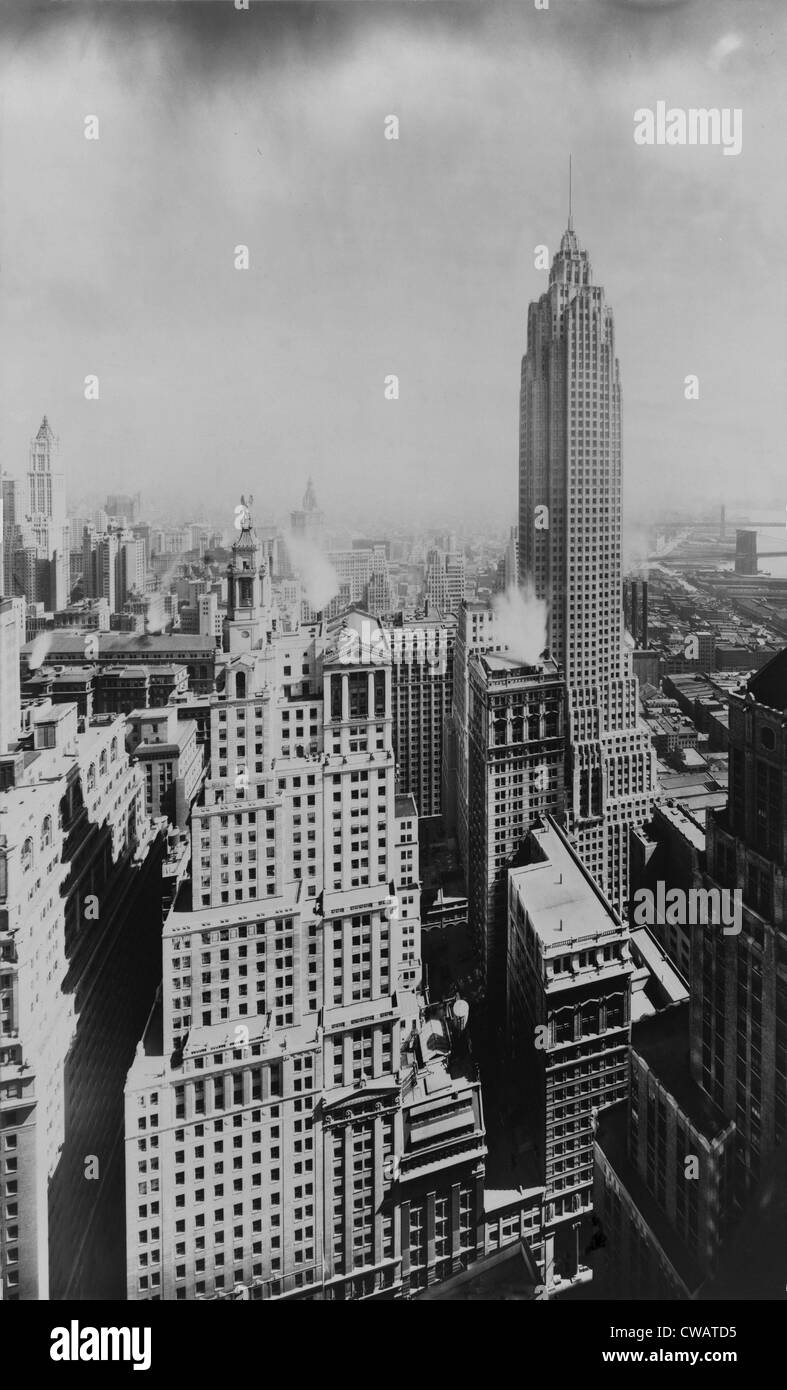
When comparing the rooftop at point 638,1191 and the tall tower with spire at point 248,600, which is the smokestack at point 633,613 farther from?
the rooftop at point 638,1191

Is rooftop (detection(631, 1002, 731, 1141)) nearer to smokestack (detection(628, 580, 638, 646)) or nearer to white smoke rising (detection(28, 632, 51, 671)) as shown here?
smokestack (detection(628, 580, 638, 646))

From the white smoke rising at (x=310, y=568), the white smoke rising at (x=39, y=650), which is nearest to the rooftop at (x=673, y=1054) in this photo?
the white smoke rising at (x=310, y=568)

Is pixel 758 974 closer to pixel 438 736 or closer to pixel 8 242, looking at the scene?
pixel 438 736

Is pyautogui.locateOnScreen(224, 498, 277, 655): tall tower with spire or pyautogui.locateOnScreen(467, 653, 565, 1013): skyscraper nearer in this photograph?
pyautogui.locateOnScreen(224, 498, 277, 655): tall tower with spire

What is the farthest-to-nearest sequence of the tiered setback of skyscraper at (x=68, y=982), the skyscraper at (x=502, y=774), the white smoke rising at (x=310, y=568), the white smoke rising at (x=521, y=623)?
the white smoke rising at (x=521, y=623) → the skyscraper at (x=502, y=774) → the white smoke rising at (x=310, y=568) → the tiered setback of skyscraper at (x=68, y=982)

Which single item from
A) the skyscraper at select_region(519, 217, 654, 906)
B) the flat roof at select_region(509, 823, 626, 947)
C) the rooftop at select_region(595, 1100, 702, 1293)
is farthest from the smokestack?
the rooftop at select_region(595, 1100, 702, 1293)

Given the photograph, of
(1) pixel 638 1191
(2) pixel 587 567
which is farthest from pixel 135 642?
(1) pixel 638 1191

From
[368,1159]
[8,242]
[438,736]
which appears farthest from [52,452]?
[368,1159]
